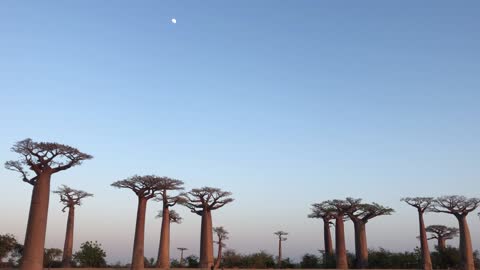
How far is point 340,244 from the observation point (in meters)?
41.2

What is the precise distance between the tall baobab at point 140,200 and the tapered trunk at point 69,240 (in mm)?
7421

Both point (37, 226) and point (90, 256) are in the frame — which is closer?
point (37, 226)

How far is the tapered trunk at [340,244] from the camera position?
4057cm

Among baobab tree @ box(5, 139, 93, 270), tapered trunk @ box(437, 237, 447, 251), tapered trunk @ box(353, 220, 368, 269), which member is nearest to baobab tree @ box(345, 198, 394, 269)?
tapered trunk @ box(353, 220, 368, 269)

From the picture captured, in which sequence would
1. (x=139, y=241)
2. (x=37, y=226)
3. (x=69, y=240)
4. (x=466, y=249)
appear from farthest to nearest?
(x=69, y=240) < (x=466, y=249) < (x=139, y=241) < (x=37, y=226)

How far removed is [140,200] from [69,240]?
29.0ft

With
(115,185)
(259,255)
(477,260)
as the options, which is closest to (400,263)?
(477,260)

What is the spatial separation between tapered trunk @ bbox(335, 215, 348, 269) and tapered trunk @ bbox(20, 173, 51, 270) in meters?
25.0

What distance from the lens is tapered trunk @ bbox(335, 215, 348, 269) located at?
40.6 meters

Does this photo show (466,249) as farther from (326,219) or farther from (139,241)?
(139,241)

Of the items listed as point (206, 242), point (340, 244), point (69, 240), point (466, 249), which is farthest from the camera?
point (340, 244)

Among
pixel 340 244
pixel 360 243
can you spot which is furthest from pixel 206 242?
pixel 360 243

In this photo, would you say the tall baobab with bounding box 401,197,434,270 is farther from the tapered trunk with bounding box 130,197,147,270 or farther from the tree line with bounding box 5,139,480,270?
the tapered trunk with bounding box 130,197,147,270

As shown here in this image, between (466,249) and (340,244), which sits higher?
(340,244)
